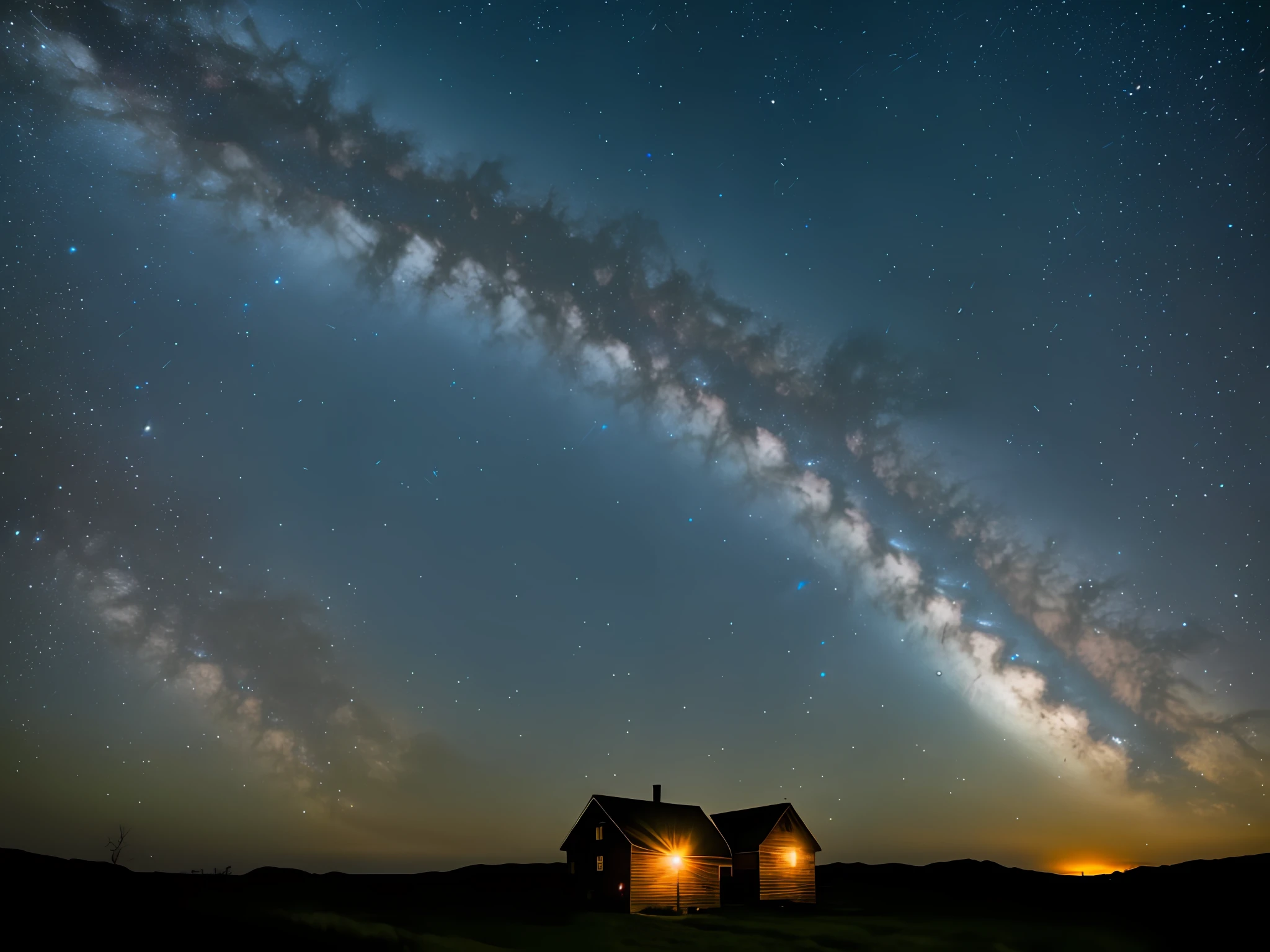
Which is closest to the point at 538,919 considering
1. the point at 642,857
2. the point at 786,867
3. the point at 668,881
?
the point at 642,857

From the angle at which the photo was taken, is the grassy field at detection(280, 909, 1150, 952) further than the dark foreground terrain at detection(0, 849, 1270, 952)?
Yes

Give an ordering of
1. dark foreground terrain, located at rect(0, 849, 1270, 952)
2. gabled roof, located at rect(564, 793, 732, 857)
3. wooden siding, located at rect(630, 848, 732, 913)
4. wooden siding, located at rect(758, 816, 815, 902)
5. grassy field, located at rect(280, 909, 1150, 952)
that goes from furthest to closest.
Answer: wooden siding, located at rect(758, 816, 815, 902) < gabled roof, located at rect(564, 793, 732, 857) < wooden siding, located at rect(630, 848, 732, 913) < grassy field, located at rect(280, 909, 1150, 952) < dark foreground terrain, located at rect(0, 849, 1270, 952)

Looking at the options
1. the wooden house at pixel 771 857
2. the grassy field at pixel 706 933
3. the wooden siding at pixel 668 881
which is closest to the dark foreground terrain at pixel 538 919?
the grassy field at pixel 706 933

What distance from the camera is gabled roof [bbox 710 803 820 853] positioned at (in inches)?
1961

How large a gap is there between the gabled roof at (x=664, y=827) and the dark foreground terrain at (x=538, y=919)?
4033mm

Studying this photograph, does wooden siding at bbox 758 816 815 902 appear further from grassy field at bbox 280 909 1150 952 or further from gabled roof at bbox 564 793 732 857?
grassy field at bbox 280 909 1150 952

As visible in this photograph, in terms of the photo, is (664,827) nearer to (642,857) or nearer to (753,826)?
(642,857)

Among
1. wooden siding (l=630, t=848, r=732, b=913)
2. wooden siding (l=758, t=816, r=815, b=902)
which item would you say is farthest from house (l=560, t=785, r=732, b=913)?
wooden siding (l=758, t=816, r=815, b=902)

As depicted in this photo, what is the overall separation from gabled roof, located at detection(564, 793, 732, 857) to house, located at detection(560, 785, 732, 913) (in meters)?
0.05

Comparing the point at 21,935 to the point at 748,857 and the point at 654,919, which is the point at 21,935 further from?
the point at 748,857

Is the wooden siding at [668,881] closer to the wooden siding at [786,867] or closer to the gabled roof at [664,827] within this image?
the gabled roof at [664,827]

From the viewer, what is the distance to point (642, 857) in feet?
144

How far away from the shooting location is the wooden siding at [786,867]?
4900 centimetres

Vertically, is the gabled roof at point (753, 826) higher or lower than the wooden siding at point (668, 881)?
higher
